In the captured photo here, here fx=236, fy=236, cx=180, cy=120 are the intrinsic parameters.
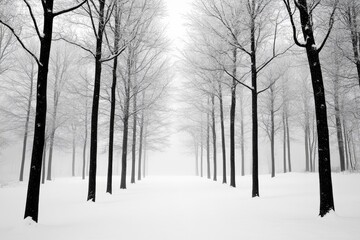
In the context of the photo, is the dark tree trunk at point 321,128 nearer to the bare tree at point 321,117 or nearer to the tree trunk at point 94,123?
the bare tree at point 321,117

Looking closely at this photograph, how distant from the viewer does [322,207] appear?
5.01 metres

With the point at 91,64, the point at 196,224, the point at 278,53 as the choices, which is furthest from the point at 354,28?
the point at 91,64

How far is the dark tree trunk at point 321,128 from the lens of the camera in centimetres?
501

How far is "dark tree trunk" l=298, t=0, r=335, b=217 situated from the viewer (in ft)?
16.4

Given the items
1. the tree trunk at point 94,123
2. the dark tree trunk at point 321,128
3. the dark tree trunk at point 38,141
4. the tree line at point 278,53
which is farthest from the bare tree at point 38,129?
the dark tree trunk at point 321,128

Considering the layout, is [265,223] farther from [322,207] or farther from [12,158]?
[12,158]

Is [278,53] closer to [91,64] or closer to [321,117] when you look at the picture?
[321,117]

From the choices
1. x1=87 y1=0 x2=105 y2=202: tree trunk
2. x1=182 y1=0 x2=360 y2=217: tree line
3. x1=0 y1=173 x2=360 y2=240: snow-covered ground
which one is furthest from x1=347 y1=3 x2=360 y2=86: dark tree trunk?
x1=87 y1=0 x2=105 y2=202: tree trunk

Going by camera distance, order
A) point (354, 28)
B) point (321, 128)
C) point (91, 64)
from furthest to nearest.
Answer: point (91, 64)
point (354, 28)
point (321, 128)

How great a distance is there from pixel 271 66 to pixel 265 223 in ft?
48.8

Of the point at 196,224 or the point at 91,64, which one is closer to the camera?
the point at 196,224

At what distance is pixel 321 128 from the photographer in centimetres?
511

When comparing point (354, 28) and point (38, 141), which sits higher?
point (354, 28)

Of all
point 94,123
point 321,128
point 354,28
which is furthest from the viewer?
point 354,28
